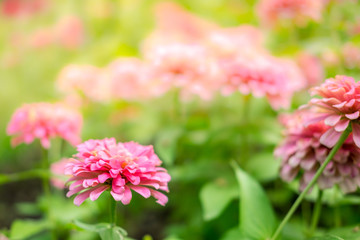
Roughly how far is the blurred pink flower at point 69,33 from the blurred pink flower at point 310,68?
42.5 inches

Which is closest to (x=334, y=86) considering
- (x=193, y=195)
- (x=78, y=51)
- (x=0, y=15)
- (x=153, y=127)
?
(x=193, y=195)

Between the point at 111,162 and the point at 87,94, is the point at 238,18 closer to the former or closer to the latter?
the point at 87,94

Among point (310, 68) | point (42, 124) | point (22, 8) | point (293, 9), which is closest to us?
point (42, 124)

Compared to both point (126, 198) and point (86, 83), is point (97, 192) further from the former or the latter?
point (86, 83)

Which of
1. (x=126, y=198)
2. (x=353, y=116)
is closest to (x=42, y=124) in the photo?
(x=126, y=198)

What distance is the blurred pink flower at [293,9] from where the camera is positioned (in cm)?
108

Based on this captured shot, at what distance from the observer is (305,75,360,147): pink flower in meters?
0.50

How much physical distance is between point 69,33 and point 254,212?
1.38m

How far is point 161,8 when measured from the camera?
5.35ft

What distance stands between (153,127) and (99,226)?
711 mm

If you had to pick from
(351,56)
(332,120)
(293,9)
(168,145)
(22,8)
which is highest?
(22,8)

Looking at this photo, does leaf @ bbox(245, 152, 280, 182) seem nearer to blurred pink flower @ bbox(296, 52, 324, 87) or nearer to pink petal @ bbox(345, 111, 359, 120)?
pink petal @ bbox(345, 111, 359, 120)

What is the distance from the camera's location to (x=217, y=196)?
0.81 meters

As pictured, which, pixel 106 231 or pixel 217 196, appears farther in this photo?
pixel 217 196
